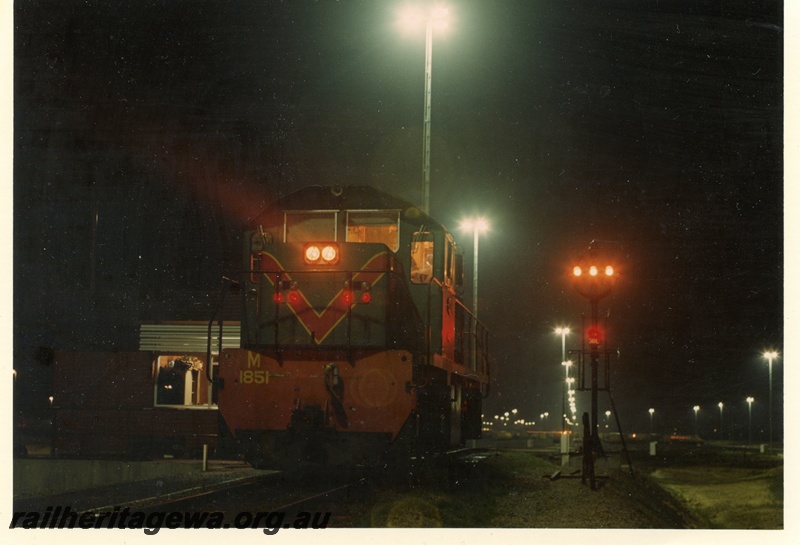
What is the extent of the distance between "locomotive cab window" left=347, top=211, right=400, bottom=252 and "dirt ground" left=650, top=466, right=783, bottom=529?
5849 mm

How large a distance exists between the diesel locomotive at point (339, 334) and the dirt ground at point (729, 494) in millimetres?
4111

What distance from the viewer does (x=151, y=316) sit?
74.8 feet

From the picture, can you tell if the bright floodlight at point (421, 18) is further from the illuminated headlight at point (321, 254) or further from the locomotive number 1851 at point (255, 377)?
the locomotive number 1851 at point (255, 377)

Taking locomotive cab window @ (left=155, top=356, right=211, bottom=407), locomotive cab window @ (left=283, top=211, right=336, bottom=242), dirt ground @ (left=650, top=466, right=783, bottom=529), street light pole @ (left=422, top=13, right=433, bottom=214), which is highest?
street light pole @ (left=422, top=13, right=433, bottom=214)

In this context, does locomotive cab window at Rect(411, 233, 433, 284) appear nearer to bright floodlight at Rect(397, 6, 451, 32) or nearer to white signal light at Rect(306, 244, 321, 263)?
white signal light at Rect(306, 244, 321, 263)

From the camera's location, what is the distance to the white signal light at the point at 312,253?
12.1 metres

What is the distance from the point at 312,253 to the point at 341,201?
3.89 feet

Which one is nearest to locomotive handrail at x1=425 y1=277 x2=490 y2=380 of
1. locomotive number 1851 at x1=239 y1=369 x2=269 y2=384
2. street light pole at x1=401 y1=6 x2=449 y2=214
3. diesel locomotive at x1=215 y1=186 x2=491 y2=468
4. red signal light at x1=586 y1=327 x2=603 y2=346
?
diesel locomotive at x1=215 y1=186 x2=491 y2=468

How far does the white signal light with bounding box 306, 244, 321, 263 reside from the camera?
1213cm

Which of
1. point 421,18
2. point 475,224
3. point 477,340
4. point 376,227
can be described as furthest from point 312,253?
point 475,224

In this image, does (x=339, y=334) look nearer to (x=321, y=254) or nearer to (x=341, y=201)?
(x=321, y=254)

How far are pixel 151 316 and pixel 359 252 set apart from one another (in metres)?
12.4

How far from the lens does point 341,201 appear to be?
12945 mm
